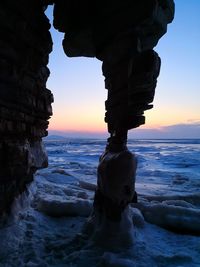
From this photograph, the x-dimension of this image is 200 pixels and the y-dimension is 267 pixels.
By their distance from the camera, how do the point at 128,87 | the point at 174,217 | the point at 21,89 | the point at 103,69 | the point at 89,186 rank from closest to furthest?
the point at 128,87 < the point at 21,89 < the point at 103,69 < the point at 174,217 < the point at 89,186

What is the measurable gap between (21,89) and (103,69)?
1.37m

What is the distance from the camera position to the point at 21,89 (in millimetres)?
3965

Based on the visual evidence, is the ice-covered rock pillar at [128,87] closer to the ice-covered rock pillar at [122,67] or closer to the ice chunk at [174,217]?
the ice-covered rock pillar at [122,67]

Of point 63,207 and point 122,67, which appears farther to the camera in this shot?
point 63,207

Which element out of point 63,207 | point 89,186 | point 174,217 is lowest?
point 89,186

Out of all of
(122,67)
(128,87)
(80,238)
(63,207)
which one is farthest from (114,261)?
(122,67)

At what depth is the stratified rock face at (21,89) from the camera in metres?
3.68

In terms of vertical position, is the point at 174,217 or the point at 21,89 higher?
the point at 21,89

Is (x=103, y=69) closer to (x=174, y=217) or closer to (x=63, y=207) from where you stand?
(x=63, y=207)

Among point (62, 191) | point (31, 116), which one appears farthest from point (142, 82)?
point (62, 191)

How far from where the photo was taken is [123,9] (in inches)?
143

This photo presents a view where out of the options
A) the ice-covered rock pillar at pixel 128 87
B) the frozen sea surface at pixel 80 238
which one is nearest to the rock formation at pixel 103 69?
the ice-covered rock pillar at pixel 128 87

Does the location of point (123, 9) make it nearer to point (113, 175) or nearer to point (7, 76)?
point (7, 76)

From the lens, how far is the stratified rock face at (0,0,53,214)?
368 cm
